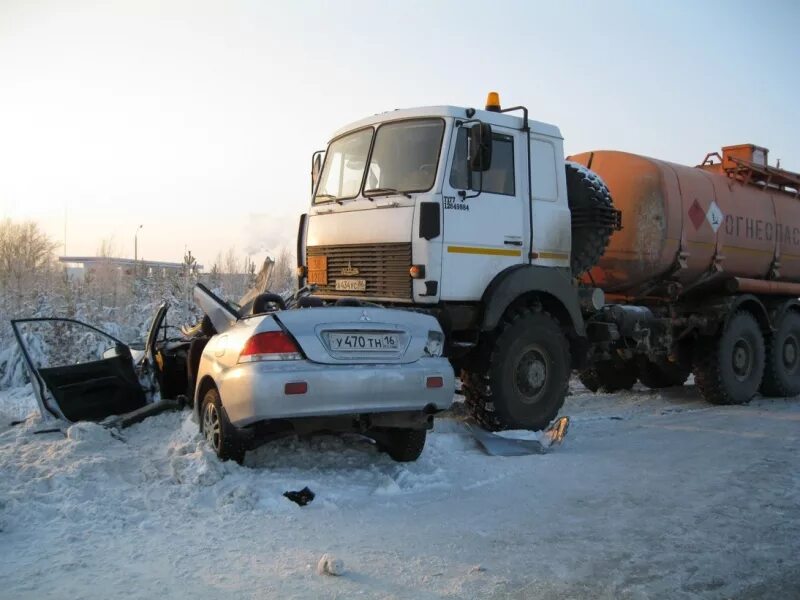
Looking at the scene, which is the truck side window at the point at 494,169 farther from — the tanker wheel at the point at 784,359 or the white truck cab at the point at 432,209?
the tanker wheel at the point at 784,359

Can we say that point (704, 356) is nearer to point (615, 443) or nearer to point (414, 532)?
point (615, 443)

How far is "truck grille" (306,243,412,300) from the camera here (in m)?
6.54

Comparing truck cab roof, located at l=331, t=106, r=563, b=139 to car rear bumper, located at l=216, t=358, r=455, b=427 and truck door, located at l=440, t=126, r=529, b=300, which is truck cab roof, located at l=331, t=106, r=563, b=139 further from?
car rear bumper, located at l=216, t=358, r=455, b=427

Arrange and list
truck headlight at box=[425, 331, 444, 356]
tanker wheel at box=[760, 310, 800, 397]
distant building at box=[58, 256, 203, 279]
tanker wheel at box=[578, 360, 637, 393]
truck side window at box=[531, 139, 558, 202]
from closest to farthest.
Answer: truck headlight at box=[425, 331, 444, 356] < truck side window at box=[531, 139, 558, 202] < tanker wheel at box=[760, 310, 800, 397] < tanker wheel at box=[578, 360, 637, 393] < distant building at box=[58, 256, 203, 279]

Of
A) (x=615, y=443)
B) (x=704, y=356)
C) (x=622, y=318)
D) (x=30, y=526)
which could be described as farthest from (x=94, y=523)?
(x=704, y=356)

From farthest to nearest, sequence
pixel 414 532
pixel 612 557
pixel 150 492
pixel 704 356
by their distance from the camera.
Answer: pixel 704 356 < pixel 150 492 < pixel 414 532 < pixel 612 557

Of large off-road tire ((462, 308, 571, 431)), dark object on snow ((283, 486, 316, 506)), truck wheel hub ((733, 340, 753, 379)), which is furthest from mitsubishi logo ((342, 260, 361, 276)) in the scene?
truck wheel hub ((733, 340, 753, 379))

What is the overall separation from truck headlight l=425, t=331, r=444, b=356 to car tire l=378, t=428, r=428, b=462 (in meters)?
0.59

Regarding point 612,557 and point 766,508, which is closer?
point 612,557

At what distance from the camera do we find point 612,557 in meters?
3.79

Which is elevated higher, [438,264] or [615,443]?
[438,264]

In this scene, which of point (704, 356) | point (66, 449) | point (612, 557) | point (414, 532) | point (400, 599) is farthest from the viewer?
point (704, 356)

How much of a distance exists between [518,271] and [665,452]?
211 cm

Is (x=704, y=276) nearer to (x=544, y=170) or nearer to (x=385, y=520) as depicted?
(x=544, y=170)
